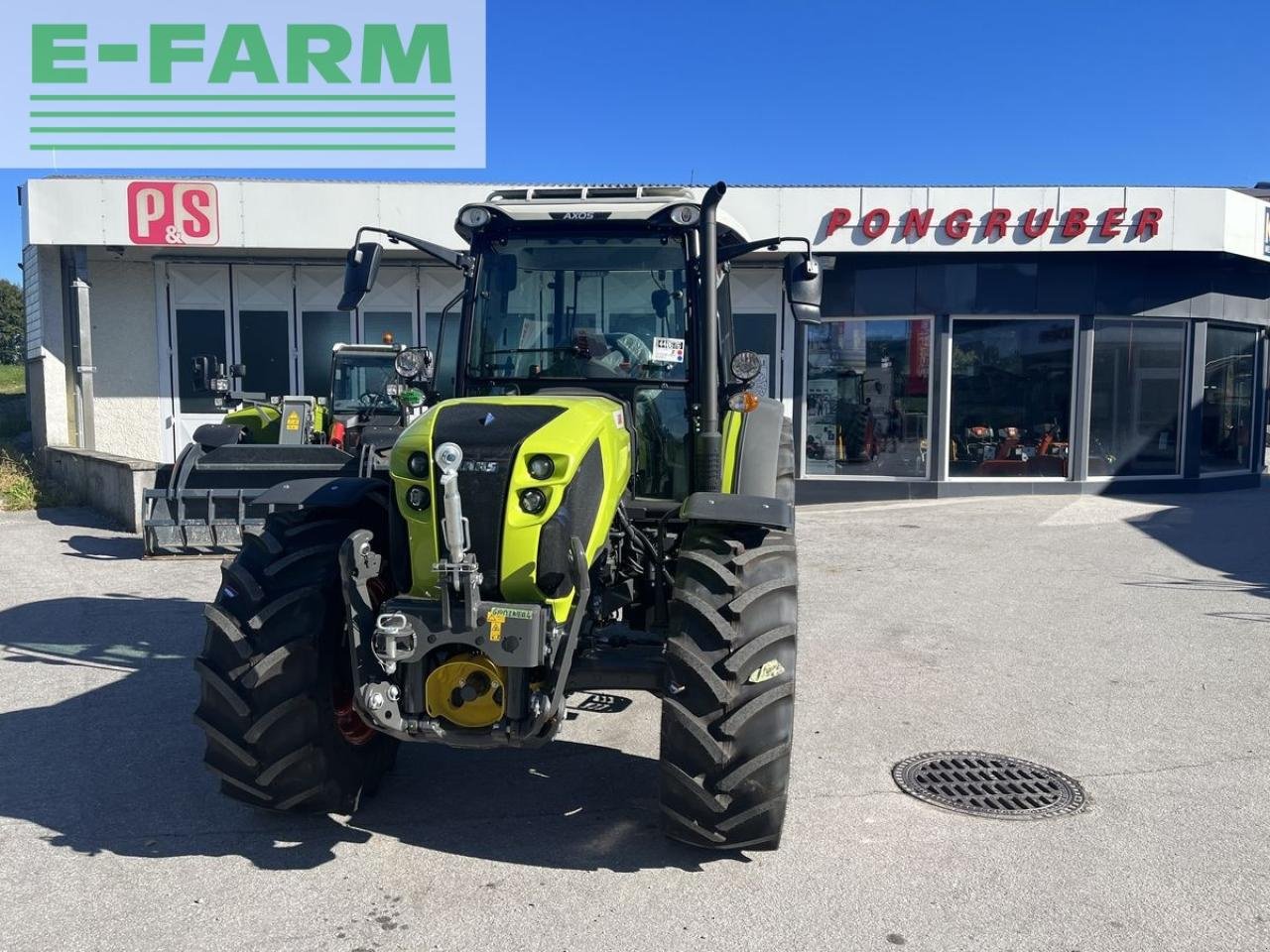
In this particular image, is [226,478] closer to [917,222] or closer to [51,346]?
[51,346]

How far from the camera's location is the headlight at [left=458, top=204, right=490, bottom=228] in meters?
4.64

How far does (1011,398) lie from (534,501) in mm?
12796

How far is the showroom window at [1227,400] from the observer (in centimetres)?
1548

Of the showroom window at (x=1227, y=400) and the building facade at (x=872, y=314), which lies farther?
the showroom window at (x=1227, y=400)

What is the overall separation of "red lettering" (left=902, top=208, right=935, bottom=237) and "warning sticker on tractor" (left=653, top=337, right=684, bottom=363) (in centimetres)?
1016

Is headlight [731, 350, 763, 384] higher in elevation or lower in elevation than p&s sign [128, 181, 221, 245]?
lower

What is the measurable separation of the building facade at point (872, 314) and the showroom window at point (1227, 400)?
2.2 inches

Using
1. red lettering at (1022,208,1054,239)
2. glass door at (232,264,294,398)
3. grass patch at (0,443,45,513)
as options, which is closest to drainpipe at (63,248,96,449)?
grass patch at (0,443,45,513)

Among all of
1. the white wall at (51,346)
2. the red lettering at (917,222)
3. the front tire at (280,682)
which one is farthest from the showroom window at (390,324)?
the front tire at (280,682)

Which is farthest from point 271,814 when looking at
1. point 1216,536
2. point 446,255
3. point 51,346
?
point 51,346

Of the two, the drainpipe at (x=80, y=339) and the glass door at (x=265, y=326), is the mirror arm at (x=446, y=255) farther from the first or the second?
the glass door at (x=265, y=326)

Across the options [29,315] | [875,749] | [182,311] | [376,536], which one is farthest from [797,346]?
[29,315]

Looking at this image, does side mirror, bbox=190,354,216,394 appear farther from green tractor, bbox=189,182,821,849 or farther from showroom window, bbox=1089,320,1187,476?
showroom window, bbox=1089,320,1187,476

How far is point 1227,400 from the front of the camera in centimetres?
1593
